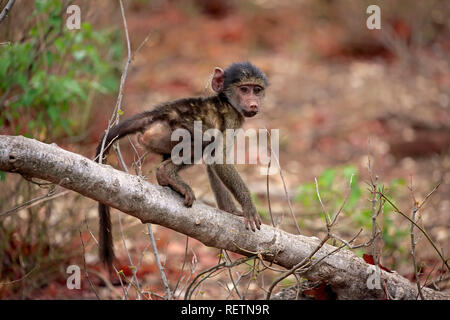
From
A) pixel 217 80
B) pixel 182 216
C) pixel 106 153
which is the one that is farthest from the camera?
pixel 217 80

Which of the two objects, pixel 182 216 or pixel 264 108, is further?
pixel 264 108

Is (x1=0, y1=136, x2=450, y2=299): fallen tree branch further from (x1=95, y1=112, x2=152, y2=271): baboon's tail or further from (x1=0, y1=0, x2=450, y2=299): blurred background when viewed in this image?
(x1=95, y1=112, x2=152, y2=271): baboon's tail

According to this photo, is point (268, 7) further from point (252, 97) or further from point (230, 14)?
point (252, 97)

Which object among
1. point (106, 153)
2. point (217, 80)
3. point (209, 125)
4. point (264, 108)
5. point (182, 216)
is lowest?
point (182, 216)

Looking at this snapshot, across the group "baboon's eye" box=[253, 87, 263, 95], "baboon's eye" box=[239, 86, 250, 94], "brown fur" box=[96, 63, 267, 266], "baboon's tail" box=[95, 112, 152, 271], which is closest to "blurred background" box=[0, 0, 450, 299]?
"baboon's tail" box=[95, 112, 152, 271]

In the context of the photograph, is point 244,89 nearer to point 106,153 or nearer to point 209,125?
point 209,125

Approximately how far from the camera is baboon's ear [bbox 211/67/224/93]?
4.73 meters

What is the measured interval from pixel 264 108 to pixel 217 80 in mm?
726

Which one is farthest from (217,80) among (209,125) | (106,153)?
(106,153)

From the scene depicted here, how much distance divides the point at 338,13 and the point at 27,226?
10.7 m

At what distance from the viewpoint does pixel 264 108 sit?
5293 mm

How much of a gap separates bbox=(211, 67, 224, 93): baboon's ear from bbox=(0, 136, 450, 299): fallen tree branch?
1.42 m

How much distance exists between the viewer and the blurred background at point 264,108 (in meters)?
5.07

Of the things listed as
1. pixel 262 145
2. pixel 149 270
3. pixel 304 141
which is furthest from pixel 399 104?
pixel 149 270
